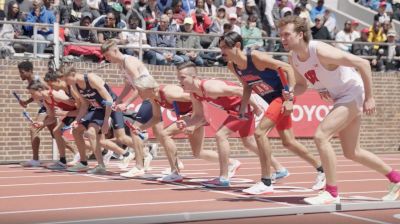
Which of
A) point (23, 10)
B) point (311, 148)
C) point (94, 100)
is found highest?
point (23, 10)

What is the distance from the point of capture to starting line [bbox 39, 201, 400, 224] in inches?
356

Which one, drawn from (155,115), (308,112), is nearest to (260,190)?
(155,115)

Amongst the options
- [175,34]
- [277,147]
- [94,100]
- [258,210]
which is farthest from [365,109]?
[277,147]

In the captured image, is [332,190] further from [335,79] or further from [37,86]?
[37,86]

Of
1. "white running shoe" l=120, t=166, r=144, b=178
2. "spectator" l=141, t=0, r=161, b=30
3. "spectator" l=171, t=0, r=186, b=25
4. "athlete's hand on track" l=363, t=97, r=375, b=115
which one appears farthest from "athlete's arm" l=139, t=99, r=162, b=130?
"spectator" l=171, t=0, r=186, b=25

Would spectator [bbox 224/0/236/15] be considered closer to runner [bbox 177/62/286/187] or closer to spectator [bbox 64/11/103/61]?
spectator [bbox 64/11/103/61]

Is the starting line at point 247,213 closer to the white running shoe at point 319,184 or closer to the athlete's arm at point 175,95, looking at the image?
the white running shoe at point 319,184

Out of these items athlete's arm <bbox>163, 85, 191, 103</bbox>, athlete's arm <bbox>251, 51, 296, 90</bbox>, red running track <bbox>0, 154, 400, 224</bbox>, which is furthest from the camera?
athlete's arm <bbox>163, 85, 191, 103</bbox>

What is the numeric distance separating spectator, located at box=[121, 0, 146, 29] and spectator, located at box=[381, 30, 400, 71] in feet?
24.7

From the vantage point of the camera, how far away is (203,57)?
22719mm

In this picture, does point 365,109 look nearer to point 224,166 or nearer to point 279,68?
point 279,68

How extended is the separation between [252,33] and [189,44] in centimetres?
221

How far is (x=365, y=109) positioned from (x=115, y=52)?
18.7 ft

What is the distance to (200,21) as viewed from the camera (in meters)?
23.4
